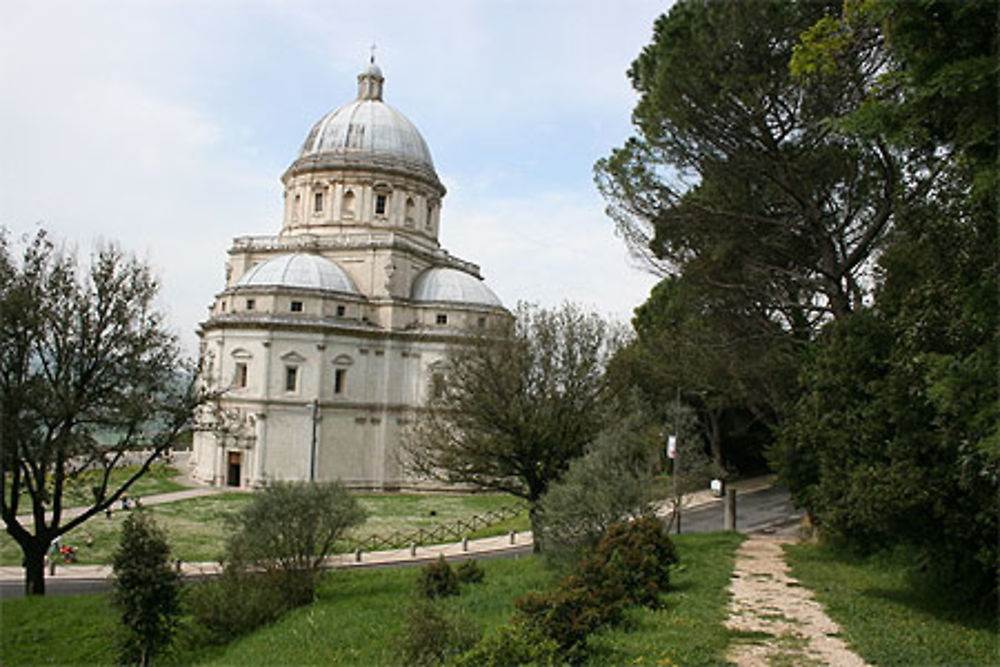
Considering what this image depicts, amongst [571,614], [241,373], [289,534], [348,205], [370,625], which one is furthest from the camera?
[348,205]

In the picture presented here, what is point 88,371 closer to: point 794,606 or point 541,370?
point 541,370

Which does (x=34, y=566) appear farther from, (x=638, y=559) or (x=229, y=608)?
(x=638, y=559)

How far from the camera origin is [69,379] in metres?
17.4

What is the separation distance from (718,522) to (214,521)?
19.2m

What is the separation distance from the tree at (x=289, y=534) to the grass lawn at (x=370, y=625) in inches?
28.2

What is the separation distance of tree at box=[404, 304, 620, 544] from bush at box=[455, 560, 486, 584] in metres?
2.98

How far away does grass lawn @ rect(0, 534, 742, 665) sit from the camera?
10.6 metres

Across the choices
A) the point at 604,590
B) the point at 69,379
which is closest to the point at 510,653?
the point at 604,590

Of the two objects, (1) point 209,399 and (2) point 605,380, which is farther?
(2) point 605,380

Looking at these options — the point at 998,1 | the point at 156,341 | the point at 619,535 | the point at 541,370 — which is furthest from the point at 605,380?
the point at 998,1

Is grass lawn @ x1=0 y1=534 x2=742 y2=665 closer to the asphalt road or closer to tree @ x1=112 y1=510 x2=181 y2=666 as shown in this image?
tree @ x1=112 y1=510 x2=181 y2=666

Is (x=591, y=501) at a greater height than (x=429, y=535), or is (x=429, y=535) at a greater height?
(x=591, y=501)

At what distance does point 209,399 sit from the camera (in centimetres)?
1958

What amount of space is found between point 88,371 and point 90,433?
4.77 ft
